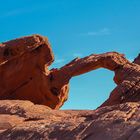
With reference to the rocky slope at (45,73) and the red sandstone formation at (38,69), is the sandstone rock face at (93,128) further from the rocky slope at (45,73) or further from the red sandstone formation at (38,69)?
the red sandstone formation at (38,69)

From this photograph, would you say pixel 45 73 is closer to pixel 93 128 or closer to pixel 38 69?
pixel 38 69

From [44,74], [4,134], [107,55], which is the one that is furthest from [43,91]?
[4,134]

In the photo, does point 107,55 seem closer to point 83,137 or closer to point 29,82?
point 29,82

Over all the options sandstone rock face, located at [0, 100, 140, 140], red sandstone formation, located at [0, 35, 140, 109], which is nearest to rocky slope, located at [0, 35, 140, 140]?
red sandstone formation, located at [0, 35, 140, 109]

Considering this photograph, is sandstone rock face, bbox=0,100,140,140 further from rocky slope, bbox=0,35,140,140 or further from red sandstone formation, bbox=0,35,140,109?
red sandstone formation, bbox=0,35,140,109

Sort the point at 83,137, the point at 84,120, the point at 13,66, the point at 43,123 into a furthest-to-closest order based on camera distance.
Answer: the point at 13,66 < the point at 43,123 < the point at 84,120 < the point at 83,137

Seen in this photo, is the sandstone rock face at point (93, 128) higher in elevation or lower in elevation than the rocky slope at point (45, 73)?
lower

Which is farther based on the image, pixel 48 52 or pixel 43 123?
pixel 48 52

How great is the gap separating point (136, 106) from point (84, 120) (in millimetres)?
1414

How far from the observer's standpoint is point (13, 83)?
33.5 m

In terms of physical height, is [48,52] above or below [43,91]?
above

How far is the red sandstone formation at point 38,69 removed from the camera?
31.5 m

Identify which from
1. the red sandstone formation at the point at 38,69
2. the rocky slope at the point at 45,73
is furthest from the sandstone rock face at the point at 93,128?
the red sandstone formation at the point at 38,69

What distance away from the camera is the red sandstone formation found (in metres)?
31.5
